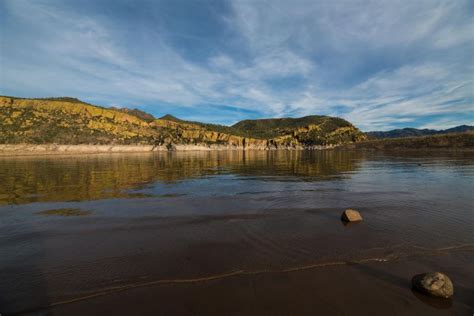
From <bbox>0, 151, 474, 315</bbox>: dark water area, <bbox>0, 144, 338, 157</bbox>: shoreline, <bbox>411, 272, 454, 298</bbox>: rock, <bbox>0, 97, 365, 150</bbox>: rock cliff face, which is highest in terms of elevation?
<bbox>0, 97, 365, 150</bbox>: rock cliff face

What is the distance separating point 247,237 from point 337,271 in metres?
3.10

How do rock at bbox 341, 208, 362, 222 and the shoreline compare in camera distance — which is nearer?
rock at bbox 341, 208, 362, 222

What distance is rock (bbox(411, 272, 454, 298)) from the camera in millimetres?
4793

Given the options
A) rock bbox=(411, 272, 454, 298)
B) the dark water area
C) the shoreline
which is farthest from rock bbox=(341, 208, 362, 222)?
the shoreline

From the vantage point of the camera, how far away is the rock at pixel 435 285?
189 inches

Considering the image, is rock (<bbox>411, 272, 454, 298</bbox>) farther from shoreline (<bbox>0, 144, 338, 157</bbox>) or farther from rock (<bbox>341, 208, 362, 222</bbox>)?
shoreline (<bbox>0, 144, 338, 157</bbox>)

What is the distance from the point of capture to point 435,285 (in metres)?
4.84

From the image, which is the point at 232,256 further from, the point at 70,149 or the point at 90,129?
the point at 90,129

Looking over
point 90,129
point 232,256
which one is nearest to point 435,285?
point 232,256

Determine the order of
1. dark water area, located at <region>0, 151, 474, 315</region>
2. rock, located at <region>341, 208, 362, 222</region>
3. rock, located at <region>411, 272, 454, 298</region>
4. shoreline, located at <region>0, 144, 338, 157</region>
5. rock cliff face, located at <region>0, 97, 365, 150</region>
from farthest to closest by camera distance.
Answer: rock cliff face, located at <region>0, 97, 365, 150</region>, shoreline, located at <region>0, 144, 338, 157</region>, rock, located at <region>341, 208, 362, 222</region>, rock, located at <region>411, 272, 454, 298</region>, dark water area, located at <region>0, 151, 474, 315</region>

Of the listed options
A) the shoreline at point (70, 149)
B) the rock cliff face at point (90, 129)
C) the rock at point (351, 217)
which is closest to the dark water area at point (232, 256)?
the rock at point (351, 217)

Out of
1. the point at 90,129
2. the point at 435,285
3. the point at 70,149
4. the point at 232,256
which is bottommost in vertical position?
the point at 232,256

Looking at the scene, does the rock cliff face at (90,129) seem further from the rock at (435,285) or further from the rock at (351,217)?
the rock at (435,285)

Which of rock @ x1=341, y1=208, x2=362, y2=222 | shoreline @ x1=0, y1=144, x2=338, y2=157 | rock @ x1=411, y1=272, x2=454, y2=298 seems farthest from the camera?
shoreline @ x1=0, y1=144, x2=338, y2=157
